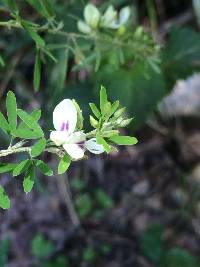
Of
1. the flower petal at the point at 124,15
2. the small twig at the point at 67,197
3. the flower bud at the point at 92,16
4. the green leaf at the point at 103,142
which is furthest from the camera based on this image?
the small twig at the point at 67,197

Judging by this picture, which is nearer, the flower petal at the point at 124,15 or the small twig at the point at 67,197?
the flower petal at the point at 124,15

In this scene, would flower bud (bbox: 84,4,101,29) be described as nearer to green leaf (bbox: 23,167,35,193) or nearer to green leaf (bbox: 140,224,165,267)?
green leaf (bbox: 23,167,35,193)

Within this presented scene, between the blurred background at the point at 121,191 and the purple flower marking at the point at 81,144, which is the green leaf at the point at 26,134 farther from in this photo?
the blurred background at the point at 121,191

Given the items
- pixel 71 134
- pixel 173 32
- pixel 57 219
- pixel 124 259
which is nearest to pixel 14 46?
pixel 173 32

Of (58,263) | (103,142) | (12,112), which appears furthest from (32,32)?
(58,263)

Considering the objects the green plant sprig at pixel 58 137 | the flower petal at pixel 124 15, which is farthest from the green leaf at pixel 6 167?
the flower petal at pixel 124 15

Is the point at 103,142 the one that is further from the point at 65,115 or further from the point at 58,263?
the point at 58,263

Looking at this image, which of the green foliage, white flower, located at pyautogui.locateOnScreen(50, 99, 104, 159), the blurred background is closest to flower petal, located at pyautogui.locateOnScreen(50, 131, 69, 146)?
white flower, located at pyautogui.locateOnScreen(50, 99, 104, 159)
